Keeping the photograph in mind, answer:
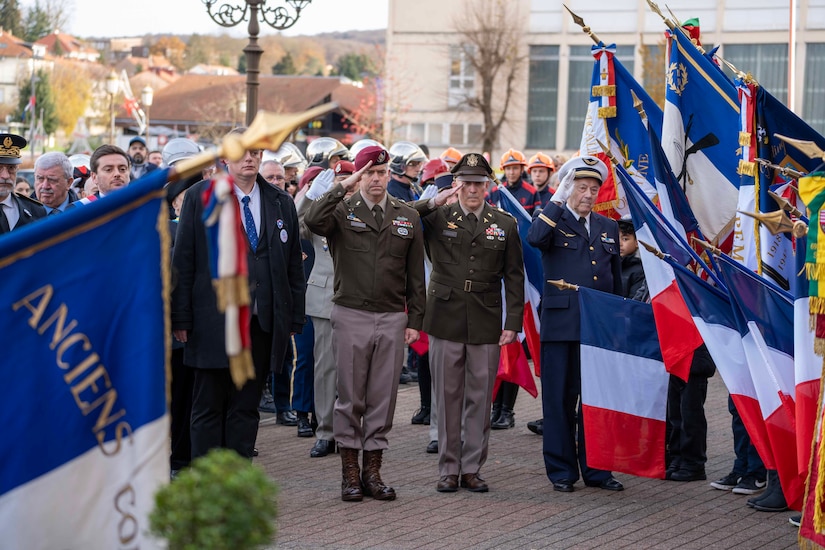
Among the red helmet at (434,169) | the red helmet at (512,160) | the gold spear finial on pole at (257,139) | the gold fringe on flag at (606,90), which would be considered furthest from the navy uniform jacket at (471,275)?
the red helmet at (512,160)

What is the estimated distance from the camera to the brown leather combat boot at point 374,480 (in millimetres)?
7551

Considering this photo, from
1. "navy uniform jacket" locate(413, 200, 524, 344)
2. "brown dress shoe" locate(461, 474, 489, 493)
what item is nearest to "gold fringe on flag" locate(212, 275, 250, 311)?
"navy uniform jacket" locate(413, 200, 524, 344)

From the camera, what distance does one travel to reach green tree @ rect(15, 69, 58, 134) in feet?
236

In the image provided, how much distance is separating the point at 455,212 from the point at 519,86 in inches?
1699

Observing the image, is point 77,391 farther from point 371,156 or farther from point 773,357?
point 773,357

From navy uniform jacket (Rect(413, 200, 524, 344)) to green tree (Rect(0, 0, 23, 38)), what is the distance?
189 feet

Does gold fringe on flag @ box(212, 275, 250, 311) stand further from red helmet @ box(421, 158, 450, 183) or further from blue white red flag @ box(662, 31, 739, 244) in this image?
red helmet @ box(421, 158, 450, 183)

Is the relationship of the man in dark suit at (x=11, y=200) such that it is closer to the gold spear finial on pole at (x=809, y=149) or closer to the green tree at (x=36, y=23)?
the gold spear finial on pole at (x=809, y=149)

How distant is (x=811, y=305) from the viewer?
6047mm

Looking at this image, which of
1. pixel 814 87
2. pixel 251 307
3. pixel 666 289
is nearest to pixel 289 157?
pixel 666 289

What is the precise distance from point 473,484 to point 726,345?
6.28ft

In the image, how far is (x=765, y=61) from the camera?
46281 mm

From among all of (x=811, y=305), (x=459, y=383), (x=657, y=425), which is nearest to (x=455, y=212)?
(x=459, y=383)

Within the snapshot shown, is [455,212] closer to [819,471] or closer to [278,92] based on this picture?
[819,471]
